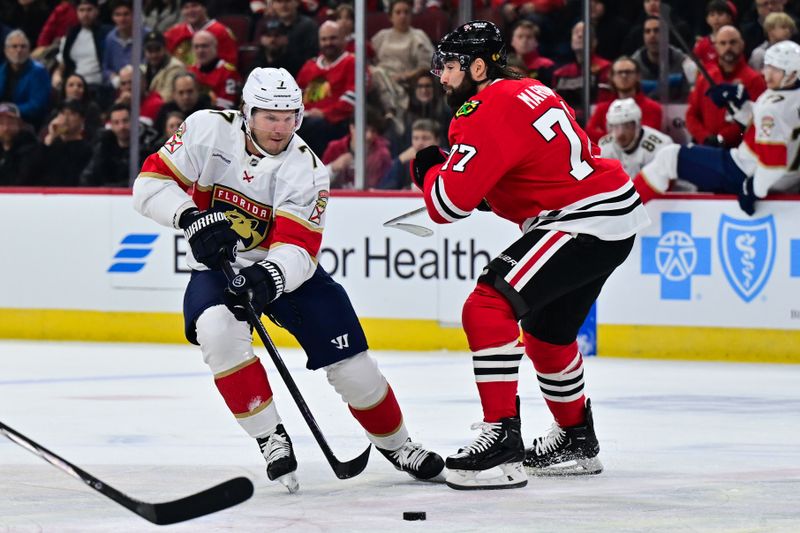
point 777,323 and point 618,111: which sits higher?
point 618,111

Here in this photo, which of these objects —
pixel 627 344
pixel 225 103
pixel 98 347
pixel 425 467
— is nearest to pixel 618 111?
pixel 627 344

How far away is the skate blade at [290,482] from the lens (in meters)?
4.21

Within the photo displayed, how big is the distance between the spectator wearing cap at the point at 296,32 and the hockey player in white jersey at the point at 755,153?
204 cm

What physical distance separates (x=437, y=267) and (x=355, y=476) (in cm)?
385

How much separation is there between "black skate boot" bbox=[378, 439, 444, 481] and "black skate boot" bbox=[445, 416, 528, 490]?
6 centimetres

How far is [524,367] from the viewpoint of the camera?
24.5 ft

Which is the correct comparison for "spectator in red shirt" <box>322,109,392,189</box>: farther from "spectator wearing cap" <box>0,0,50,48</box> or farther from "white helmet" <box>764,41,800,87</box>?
"spectator wearing cap" <box>0,0,50,48</box>

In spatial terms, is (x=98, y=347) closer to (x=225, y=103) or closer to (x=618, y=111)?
(x=225, y=103)

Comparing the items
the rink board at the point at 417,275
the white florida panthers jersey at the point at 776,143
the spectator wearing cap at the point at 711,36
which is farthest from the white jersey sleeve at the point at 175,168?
the spectator wearing cap at the point at 711,36

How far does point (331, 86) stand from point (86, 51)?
66.6 inches

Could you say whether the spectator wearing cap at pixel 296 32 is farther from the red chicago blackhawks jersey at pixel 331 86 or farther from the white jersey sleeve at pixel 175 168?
the white jersey sleeve at pixel 175 168

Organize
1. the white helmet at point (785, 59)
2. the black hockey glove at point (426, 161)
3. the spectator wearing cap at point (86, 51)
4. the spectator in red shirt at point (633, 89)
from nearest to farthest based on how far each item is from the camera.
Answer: the black hockey glove at point (426, 161) → the white helmet at point (785, 59) → the spectator in red shirt at point (633, 89) → the spectator wearing cap at point (86, 51)

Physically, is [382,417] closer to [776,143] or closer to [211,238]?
[211,238]

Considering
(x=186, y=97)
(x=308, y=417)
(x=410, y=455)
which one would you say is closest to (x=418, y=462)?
(x=410, y=455)
